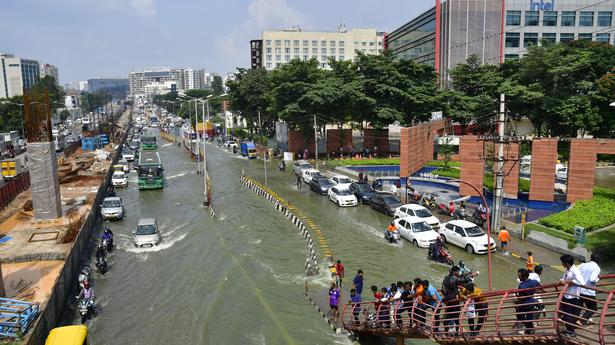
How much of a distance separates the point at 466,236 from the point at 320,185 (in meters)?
18.0

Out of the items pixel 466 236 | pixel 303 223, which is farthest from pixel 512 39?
pixel 466 236

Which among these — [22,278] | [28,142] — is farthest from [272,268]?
[28,142]

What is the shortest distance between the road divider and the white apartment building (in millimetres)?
87760

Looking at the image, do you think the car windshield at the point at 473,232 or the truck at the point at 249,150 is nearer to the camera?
the car windshield at the point at 473,232

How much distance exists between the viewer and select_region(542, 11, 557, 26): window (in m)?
74.9

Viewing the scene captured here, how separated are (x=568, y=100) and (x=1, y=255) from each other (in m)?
52.4

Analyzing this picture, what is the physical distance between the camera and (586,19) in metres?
74.4

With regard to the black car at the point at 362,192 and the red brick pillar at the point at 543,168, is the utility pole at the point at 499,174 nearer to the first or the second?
the red brick pillar at the point at 543,168

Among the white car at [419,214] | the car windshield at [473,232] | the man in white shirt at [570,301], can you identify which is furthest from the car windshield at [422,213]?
the man in white shirt at [570,301]

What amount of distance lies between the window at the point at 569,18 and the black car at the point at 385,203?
59.5 metres

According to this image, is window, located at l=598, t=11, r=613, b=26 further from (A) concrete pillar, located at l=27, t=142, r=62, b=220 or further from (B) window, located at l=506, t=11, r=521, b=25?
(A) concrete pillar, located at l=27, t=142, r=62, b=220

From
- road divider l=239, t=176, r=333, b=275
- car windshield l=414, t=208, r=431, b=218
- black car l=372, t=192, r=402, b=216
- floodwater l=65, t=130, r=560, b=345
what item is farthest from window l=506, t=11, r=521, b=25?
car windshield l=414, t=208, r=431, b=218

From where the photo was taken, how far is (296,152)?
A: 6688cm

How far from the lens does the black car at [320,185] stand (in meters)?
40.0
